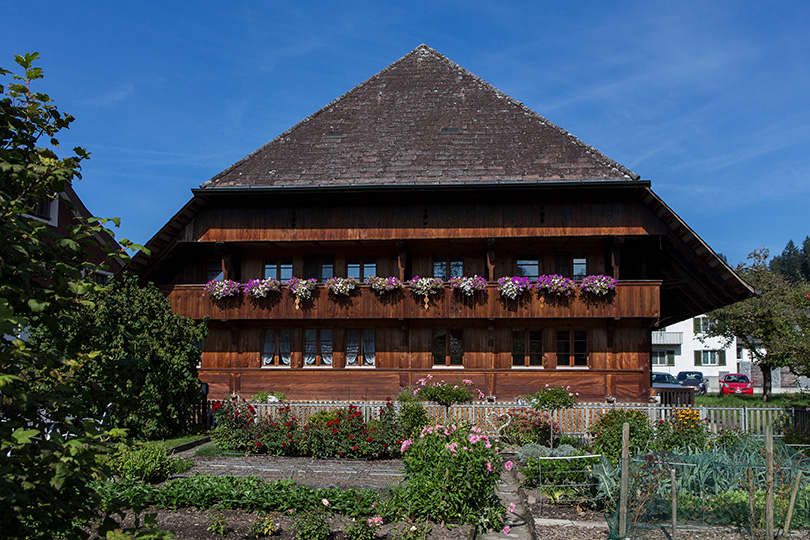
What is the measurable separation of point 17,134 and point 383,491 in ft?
25.9

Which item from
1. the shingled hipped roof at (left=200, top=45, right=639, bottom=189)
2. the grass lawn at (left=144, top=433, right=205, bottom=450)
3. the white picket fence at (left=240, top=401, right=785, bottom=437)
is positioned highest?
the shingled hipped roof at (left=200, top=45, right=639, bottom=189)

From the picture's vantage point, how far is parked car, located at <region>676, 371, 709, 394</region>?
150 ft

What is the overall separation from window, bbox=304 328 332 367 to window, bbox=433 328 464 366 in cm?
376

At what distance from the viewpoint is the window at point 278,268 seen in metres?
23.7

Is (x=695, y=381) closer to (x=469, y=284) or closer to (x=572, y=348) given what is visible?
(x=572, y=348)

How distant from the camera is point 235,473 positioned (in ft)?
40.2

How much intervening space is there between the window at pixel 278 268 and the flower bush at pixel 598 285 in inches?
409

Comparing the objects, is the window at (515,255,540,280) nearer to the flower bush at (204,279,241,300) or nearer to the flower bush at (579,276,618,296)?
the flower bush at (579,276,618,296)

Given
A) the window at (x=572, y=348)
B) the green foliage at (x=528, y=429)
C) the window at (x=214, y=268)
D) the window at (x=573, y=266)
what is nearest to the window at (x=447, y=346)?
the window at (x=572, y=348)

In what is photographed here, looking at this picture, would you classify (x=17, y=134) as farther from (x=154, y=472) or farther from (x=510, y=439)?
(x=510, y=439)

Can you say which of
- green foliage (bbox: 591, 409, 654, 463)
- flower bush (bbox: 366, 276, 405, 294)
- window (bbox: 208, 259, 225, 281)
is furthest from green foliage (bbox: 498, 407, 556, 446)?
window (bbox: 208, 259, 225, 281)

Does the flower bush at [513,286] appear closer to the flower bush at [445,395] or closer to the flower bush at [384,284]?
the flower bush at [384,284]

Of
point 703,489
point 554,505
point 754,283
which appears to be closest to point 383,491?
point 554,505

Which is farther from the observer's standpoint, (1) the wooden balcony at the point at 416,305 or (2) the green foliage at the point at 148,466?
(1) the wooden balcony at the point at 416,305
